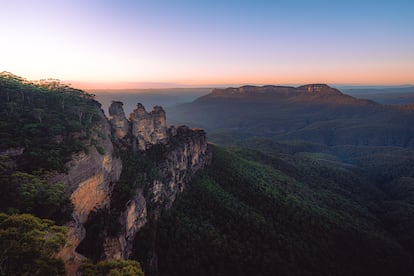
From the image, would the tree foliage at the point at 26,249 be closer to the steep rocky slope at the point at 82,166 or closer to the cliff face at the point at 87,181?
the steep rocky slope at the point at 82,166

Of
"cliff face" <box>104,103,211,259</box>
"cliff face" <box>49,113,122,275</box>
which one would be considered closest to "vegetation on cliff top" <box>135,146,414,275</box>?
"cliff face" <box>104,103,211,259</box>

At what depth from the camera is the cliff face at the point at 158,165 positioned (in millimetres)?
41688

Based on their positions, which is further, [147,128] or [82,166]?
[147,128]

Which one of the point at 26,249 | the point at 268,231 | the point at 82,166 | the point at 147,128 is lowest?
Answer: the point at 268,231

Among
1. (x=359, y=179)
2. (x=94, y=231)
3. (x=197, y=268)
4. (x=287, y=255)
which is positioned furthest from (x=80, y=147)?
(x=359, y=179)

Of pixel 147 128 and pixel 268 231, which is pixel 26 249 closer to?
pixel 147 128

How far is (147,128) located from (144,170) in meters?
14.2

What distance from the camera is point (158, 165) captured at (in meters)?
63.5

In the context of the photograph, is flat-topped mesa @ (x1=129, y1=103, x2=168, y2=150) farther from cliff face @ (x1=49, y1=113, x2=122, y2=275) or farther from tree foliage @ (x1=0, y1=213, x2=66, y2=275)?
tree foliage @ (x1=0, y1=213, x2=66, y2=275)

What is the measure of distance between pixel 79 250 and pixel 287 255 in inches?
1828

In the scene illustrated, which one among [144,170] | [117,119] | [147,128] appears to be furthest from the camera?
[147,128]

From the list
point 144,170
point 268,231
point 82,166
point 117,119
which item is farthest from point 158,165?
point 268,231

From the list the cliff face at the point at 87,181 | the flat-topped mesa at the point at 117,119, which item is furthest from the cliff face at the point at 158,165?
the cliff face at the point at 87,181

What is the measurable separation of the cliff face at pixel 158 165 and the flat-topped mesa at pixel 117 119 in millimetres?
775
